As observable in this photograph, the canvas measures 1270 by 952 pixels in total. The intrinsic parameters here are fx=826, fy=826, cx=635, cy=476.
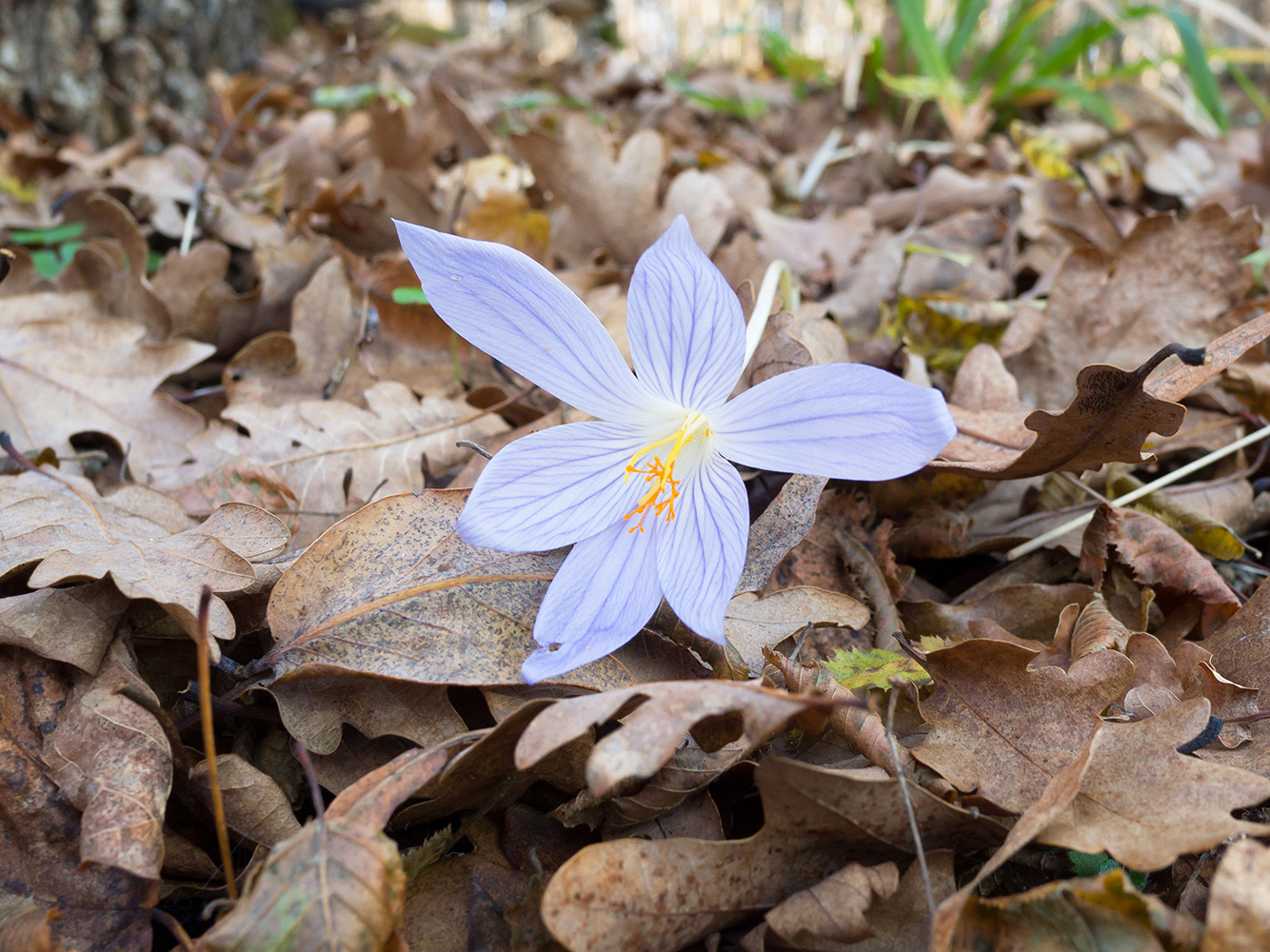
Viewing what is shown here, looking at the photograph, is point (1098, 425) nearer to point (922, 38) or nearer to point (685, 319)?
point (685, 319)

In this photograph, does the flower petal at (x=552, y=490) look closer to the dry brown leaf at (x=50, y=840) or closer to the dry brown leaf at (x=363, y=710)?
the dry brown leaf at (x=363, y=710)

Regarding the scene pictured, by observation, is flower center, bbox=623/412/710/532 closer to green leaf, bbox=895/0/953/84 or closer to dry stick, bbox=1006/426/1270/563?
dry stick, bbox=1006/426/1270/563

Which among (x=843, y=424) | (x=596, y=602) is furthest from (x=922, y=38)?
(x=596, y=602)

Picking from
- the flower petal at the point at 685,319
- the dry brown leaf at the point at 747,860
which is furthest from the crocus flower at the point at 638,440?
the dry brown leaf at the point at 747,860

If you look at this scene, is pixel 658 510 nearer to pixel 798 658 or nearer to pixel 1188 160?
pixel 798 658

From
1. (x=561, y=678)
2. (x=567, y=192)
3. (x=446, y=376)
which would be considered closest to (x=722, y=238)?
(x=567, y=192)

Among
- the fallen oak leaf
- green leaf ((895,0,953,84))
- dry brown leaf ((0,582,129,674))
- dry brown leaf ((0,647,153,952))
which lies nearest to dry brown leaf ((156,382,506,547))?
dry brown leaf ((0,582,129,674))
